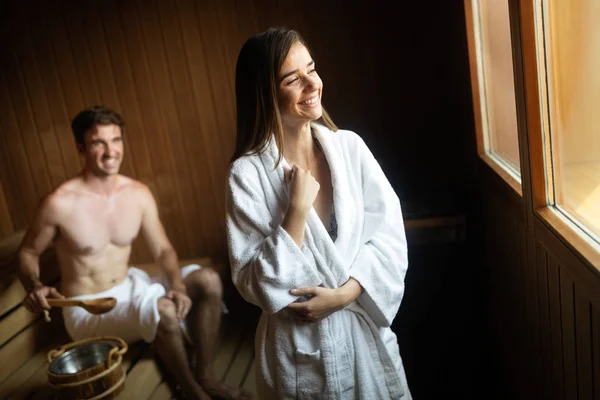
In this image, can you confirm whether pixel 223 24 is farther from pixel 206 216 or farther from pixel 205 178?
pixel 206 216

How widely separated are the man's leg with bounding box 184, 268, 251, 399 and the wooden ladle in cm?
28

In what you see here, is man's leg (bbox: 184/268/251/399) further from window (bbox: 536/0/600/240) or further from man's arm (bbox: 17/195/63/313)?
window (bbox: 536/0/600/240)

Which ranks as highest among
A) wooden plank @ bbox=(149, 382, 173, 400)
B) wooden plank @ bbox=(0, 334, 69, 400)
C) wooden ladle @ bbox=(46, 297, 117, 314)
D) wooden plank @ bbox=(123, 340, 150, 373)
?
wooden ladle @ bbox=(46, 297, 117, 314)

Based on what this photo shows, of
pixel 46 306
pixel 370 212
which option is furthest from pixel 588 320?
pixel 46 306

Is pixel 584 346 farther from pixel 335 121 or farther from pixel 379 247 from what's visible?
pixel 335 121

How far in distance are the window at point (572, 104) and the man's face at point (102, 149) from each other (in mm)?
1351

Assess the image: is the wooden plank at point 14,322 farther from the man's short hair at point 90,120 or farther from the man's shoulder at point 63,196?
the man's short hair at point 90,120

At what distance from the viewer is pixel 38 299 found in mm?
1883

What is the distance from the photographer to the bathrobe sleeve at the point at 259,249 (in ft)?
3.62

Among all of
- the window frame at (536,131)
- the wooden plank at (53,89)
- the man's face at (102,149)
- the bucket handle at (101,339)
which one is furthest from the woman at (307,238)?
the wooden plank at (53,89)

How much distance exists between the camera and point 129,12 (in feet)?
7.34

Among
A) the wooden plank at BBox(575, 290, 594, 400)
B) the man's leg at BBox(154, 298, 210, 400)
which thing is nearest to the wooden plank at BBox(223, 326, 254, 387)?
the man's leg at BBox(154, 298, 210, 400)

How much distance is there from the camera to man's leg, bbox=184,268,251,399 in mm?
2008

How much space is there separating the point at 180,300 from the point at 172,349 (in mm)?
166
